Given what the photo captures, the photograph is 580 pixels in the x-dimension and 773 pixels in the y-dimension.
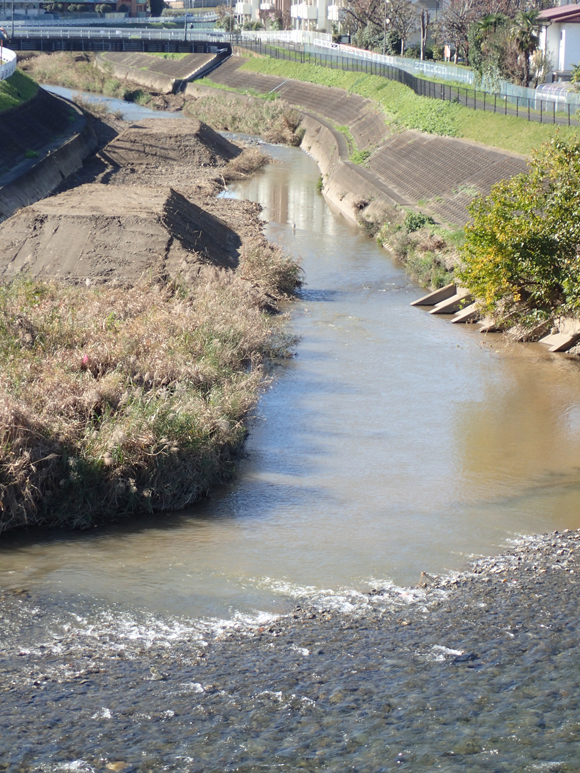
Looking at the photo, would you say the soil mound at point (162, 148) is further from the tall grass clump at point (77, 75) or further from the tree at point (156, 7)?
the tree at point (156, 7)

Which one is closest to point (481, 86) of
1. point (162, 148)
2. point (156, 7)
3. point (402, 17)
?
point (162, 148)

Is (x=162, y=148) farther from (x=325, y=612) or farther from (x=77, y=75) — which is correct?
(x=77, y=75)

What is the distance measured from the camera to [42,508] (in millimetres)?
12727

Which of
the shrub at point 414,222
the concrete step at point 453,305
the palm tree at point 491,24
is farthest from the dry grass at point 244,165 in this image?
the concrete step at point 453,305

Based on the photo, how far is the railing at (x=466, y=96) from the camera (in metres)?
38.7

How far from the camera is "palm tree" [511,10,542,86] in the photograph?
51219mm

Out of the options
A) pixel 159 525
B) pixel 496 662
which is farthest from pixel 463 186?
pixel 496 662

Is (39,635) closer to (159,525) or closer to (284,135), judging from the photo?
(159,525)

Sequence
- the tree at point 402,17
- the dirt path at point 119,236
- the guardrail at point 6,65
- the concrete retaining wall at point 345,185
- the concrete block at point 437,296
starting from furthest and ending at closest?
the tree at point 402,17
the guardrail at point 6,65
the concrete retaining wall at point 345,185
the concrete block at point 437,296
the dirt path at point 119,236

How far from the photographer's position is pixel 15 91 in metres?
51.7

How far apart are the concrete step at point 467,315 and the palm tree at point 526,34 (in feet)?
102

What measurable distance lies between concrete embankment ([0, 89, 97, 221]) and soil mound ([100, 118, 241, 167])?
7.60 feet

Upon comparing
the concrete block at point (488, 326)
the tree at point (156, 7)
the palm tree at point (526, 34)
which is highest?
the tree at point (156, 7)

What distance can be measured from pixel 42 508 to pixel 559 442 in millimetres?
8992
